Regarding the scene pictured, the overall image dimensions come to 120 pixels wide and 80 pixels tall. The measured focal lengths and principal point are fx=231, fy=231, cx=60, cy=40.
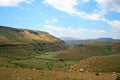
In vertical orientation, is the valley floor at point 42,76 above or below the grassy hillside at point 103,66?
above

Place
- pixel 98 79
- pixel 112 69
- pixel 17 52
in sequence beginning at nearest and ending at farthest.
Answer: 1. pixel 98 79
2. pixel 112 69
3. pixel 17 52

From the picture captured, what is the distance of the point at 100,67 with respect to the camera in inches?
1961

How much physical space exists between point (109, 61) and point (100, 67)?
4995mm

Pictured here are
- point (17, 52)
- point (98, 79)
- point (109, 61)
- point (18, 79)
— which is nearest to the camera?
point (18, 79)

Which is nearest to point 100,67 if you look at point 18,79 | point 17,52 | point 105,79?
point 105,79

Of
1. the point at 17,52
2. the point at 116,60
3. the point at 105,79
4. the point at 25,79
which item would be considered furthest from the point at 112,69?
the point at 17,52

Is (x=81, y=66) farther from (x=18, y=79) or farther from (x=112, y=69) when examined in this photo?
(x=18, y=79)

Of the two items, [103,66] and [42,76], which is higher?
[42,76]

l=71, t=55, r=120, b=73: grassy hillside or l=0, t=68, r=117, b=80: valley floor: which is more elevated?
l=0, t=68, r=117, b=80: valley floor

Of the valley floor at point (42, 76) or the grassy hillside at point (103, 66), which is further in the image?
the grassy hillside at point (103, 66)

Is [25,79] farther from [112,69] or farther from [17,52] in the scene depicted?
[17,52]

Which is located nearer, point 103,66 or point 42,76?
point 42,76

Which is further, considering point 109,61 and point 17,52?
point 17,52

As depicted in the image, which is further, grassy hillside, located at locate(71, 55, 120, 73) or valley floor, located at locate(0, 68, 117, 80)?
grassy hillside, located at locate(71, 55, 120, 73)
